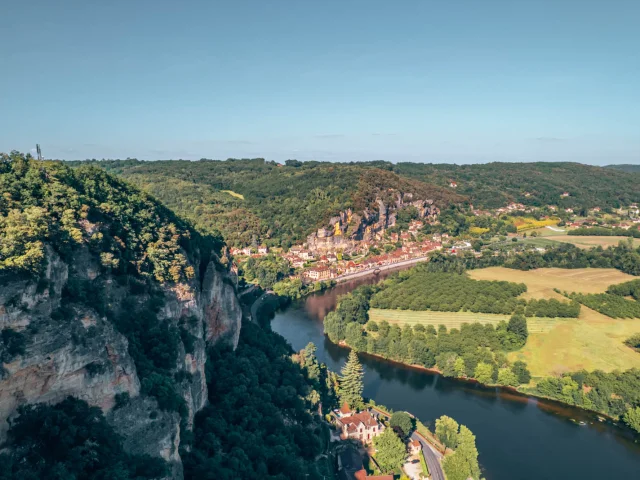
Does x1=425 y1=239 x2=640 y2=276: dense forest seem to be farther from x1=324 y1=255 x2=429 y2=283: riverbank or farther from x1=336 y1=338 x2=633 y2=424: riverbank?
x1=336 y1=338 x2=633 y2=424: riverbank

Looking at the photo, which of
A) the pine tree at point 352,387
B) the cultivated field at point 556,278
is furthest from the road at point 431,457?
the cultivated field at point 556,278

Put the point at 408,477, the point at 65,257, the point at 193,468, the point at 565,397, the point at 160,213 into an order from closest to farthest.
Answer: the point at 65,257
the point at 193,468
the point at 408,477
the point at 160,213
the point at 565,397

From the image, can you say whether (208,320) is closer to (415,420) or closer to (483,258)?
(415,420)

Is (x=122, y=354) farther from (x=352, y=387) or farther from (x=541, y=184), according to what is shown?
(x=541, y=184)

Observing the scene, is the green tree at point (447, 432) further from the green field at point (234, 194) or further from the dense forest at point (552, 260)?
the green field at point (234, 194)

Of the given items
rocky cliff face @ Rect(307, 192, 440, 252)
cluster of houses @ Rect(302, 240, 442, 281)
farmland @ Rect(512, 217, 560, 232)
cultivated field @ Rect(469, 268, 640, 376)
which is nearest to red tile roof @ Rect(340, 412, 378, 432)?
cultivated field @ Rect(469, 268, 640, 376)

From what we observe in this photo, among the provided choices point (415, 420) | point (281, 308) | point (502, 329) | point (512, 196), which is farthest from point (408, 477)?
point (512, 196)

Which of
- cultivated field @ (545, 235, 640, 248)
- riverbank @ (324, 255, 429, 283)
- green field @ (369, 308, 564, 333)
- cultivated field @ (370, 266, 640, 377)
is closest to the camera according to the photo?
cultivated field @ (370, 266, 640, 377)
